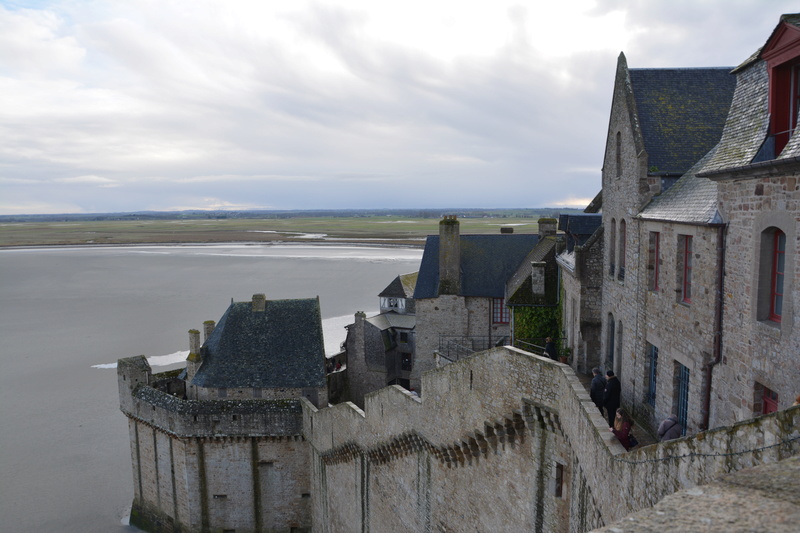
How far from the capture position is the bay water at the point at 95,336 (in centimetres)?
2798

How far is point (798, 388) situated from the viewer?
328 inches

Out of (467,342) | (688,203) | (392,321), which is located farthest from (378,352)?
(688,203)

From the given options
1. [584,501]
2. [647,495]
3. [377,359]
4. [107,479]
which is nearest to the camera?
[647,495]

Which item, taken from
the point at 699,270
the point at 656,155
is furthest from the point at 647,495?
the point at 656,155

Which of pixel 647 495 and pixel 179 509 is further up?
pixel 647 495

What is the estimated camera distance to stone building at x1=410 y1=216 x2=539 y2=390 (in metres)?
30.4

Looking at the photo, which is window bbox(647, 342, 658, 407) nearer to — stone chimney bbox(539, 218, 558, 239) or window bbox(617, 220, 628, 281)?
window bbox(617, 220, 628, 281)

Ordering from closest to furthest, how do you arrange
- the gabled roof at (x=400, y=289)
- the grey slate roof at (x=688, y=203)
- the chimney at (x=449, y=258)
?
the grey slate roof at (x=688, y=203)
the chimney at (x=449, y=258)
the gabled roof at (x=400, y=289)

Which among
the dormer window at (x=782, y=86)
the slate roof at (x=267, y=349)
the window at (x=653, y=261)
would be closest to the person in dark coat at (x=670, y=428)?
the window at (x=653, y=261)

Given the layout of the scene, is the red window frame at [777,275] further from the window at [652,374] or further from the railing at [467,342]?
the railing at [467,342]

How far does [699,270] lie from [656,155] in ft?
14.9

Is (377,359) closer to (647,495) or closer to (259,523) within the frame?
(259,523)

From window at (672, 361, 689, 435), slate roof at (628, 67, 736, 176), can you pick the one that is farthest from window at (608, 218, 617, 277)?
window at (672, 361, 689, 435)

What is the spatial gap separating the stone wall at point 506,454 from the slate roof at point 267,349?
5.92 meters
